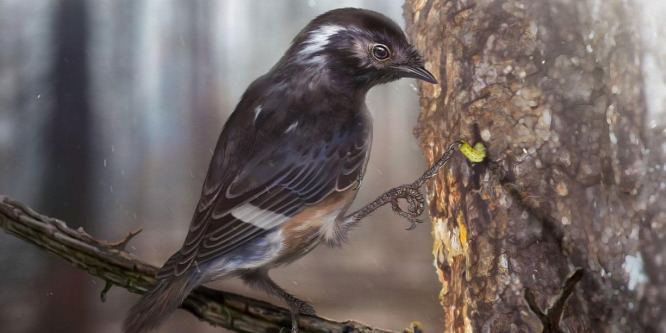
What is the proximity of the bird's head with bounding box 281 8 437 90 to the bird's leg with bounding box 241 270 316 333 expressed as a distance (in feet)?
1.38

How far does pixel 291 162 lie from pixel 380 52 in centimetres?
30

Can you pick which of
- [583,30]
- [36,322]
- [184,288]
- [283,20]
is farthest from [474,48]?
[36,322]

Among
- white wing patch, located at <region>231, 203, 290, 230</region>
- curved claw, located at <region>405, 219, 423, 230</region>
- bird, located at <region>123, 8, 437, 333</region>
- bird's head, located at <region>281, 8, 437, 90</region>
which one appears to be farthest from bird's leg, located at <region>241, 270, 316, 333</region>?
bird's head, located at <region>281, 8, 437, 90</region>

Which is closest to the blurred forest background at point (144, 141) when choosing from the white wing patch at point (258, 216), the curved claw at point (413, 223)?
the curved claw at point (413, 223)

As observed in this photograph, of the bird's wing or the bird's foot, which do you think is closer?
the bird's wing

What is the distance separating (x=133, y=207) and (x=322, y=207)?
0.44 meters

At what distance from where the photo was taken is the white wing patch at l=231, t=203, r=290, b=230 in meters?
1.19

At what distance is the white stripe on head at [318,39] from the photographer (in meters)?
1.27

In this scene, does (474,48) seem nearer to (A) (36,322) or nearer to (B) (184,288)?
(B) (184,288)

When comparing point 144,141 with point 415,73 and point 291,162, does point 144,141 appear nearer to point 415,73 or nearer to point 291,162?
point 291,162

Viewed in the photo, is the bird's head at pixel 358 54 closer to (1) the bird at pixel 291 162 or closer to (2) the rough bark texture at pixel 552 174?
(1) the bird at pixel 291 162

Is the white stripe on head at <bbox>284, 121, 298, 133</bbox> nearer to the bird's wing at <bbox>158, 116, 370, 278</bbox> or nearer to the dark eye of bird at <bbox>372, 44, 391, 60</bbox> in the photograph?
the bird's wing at <bbox>158, 116, 370, 278</bbox>

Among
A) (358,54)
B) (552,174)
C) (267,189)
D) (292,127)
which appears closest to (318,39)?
(358,54)

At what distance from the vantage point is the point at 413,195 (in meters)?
1.30
